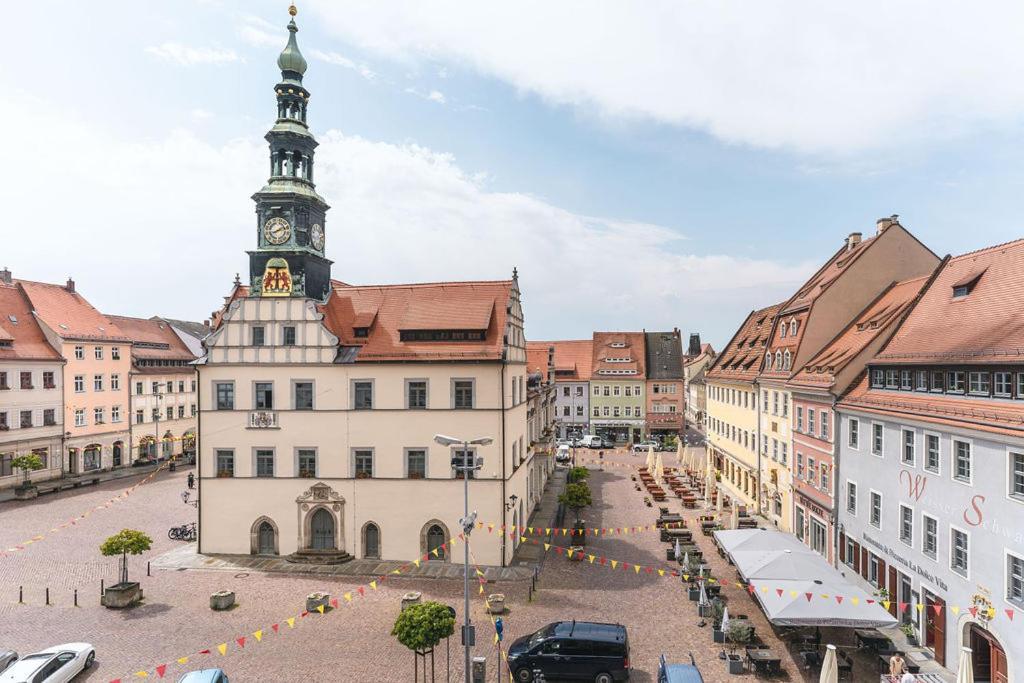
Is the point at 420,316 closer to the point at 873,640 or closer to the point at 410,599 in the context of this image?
the point at 410,599

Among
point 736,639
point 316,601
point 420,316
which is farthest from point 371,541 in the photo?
point 736,639

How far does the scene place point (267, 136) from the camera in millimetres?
35562

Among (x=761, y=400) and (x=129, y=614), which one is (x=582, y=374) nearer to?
(x=761, y=400)

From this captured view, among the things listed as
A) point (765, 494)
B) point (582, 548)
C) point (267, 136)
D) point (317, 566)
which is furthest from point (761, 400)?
point (267, 136)

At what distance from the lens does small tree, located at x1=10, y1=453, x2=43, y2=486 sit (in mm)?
47688

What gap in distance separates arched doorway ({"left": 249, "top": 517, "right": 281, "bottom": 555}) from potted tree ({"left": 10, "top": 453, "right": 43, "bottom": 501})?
26.0 metres

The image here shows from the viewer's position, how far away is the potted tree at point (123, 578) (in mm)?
24891

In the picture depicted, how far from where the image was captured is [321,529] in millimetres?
32188

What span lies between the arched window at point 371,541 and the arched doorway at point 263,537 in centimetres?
483

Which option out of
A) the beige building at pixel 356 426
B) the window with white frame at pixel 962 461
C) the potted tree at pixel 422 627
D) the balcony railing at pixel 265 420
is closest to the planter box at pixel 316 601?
the beige building at pixel 356 426

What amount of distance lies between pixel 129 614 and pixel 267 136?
25.7m

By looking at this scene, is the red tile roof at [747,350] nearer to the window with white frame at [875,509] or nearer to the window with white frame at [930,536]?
the window with white frame at [875,509]

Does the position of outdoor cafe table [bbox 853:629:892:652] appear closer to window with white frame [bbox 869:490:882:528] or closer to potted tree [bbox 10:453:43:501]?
window with white frame [bbox 869:490:882:528]

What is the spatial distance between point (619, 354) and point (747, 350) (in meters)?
32.9
